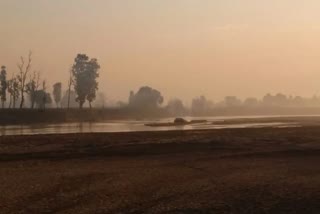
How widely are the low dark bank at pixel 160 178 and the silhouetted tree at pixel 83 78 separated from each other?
92.4 meters

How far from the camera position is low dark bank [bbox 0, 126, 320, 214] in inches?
666

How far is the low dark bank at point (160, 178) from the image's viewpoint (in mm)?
16922

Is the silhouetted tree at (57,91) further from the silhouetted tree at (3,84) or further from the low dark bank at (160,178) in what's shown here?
the low dark bank at (160,178)

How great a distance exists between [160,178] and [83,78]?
359 ft

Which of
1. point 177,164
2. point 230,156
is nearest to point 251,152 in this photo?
point 230,156

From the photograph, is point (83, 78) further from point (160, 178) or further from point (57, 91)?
point (160, 178)

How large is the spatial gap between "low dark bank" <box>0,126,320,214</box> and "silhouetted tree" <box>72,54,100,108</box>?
92351 mm

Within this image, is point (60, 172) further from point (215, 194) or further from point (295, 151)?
point (295, 151)

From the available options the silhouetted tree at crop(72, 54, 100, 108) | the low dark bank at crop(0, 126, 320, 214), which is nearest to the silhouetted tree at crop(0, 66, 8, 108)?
the silhouetted tree at crop(72, 54, 100, 108)

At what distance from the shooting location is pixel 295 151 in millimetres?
34469

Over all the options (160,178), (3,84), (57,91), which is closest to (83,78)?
(3,84)

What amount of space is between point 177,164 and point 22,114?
261 ft

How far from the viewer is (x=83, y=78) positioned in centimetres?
12975

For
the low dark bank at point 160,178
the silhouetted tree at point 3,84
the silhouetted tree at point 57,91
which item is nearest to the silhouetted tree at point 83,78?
the silhouetted tree at point 3,84
